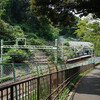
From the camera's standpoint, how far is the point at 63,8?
35.4 ft

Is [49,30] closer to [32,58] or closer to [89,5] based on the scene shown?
[32,58]

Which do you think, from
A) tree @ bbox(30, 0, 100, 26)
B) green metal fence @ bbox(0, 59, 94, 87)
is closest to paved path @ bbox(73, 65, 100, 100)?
green metal fence @ bbox(0, 59, 94, 87)

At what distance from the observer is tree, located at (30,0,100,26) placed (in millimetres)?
9367

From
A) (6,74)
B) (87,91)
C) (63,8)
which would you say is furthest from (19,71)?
(63,8)

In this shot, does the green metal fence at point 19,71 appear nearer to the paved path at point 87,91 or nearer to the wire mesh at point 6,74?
the wire mesh at point 6,74

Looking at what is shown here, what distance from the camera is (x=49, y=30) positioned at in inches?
1633

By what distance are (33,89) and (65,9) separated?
8.70m

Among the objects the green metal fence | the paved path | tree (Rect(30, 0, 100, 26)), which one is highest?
tree (Rect(30, 0, 100, 26))

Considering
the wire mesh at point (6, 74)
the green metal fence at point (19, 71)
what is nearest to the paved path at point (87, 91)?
the green metal fence at point (19, 71)

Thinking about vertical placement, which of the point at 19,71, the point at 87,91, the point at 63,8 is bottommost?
the point at 87,91

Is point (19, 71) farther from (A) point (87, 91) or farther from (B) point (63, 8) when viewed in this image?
(B) point (63, 8)

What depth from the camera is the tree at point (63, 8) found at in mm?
9367

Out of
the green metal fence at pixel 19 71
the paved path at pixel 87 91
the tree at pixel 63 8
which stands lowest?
the paved path at pixel 87 91

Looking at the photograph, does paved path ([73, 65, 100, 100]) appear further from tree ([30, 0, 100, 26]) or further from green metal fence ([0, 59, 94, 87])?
tree ([30, 0, 100, 26])
